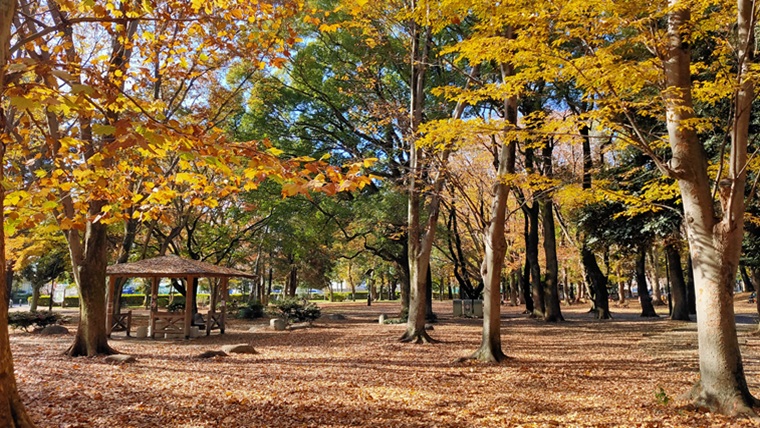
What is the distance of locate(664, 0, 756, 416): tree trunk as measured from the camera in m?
5.66

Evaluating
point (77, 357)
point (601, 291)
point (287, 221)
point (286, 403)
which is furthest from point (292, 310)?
point (286, 403)

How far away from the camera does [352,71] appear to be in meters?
16.1

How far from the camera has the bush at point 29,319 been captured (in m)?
16.8

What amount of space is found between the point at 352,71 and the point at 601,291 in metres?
14.1

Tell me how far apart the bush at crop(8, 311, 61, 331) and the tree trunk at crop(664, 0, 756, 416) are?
18788mm

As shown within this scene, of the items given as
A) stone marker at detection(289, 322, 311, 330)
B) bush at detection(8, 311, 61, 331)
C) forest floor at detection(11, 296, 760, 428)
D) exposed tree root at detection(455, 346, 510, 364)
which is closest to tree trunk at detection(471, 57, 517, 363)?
exposed tree root at detection(455, 346, 510, 364)

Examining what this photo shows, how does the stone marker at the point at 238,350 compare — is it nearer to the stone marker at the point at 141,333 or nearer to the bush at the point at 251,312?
the stone marker at the point at 141,333

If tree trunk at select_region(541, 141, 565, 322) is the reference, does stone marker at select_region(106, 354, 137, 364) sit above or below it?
below

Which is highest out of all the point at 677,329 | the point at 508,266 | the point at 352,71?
the point at 352,71

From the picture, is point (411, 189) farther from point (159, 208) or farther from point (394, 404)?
point (159, 208)

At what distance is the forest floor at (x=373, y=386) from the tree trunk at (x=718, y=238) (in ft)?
1.37

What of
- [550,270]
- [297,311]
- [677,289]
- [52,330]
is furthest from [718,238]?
[52,330]

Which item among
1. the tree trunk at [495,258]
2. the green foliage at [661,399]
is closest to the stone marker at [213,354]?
the tree trunk at [495,258]

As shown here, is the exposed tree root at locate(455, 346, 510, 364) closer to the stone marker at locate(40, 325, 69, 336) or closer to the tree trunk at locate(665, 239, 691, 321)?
the tree trunk at locate(665, 239, 691, 321)
